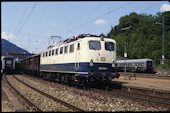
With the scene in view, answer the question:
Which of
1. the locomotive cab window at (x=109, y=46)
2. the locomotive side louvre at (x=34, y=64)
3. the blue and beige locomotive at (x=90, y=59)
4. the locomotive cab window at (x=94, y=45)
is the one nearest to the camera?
the blue and beige locomotive at (x=90, y=59)

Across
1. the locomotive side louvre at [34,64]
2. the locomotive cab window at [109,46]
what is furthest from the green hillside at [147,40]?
the locomotive cab window at [109,46]

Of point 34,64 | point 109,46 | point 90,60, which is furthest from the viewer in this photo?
point 34,64

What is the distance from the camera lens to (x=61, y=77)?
55.3 feet

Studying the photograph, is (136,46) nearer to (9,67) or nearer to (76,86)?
(9,67)

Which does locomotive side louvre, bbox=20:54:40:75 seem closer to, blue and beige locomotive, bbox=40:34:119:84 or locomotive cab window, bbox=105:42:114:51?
blue and beige locomotive, bbox=40:34:119:84

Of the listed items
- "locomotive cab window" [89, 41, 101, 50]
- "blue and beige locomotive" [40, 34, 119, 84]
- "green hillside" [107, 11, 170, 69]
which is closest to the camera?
"blue and beige locomotive" [40, 34, 119, 84]

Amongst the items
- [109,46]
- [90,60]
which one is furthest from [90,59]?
[109,46]

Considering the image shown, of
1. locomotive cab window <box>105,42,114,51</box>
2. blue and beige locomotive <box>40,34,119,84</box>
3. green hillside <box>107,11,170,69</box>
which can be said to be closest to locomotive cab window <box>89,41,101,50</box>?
blue and beige locomotive <box>40,34,119,84</box>

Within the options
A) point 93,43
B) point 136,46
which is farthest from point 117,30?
point 93,43

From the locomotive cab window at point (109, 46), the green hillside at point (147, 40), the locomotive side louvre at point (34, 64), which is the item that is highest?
the green hillside at point (147, 40)

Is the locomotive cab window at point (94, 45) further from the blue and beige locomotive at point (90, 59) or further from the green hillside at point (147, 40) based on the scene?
the green hillside at point (147, 40)

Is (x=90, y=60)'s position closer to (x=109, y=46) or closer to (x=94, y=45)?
(x=94, y=45)

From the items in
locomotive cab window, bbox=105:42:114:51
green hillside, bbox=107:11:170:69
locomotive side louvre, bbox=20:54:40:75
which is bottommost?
locomotive side louvre, bbox=20:54:40:75

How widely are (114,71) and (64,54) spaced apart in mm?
4246
